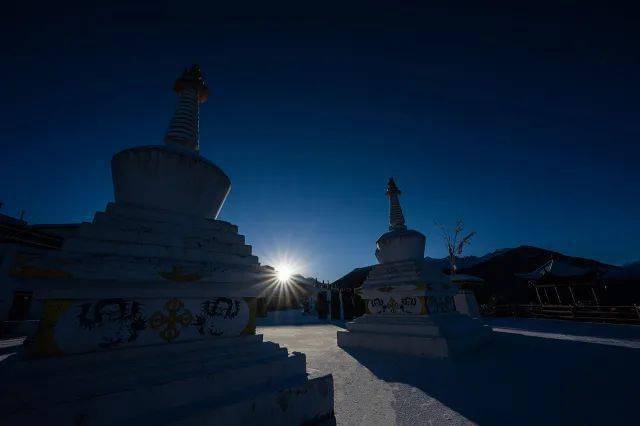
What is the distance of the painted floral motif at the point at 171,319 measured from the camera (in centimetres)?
253

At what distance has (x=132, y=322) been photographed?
2.41 metres

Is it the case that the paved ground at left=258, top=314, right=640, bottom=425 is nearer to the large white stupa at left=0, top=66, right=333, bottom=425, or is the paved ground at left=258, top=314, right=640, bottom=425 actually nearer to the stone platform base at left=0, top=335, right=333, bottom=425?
the stone platform base at left=0, top=335, right=333, bottom=425

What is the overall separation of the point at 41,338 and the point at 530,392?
5.64 m

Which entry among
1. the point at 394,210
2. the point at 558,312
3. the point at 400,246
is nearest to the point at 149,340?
the point at 400,246

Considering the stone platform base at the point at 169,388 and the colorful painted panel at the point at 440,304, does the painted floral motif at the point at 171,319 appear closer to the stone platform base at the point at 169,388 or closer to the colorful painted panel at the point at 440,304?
the stone platform base at the point at 169,388

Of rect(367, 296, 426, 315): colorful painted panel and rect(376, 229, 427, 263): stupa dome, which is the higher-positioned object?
rect(376, 229, 427, 263): stupa dome

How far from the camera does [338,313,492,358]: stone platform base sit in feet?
18.9

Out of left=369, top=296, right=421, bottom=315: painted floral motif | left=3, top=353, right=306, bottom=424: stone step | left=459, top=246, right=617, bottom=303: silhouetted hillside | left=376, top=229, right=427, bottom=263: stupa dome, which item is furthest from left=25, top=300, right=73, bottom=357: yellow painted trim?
left=459, top=246, right=617, bottom=303: silhouetted hillside

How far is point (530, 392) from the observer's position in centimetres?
353

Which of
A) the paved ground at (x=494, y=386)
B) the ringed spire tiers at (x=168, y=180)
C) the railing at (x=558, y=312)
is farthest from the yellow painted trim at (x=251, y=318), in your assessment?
the railing at (x=558, y=312)

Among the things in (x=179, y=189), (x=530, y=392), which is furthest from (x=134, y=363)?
(x=530, y=392)

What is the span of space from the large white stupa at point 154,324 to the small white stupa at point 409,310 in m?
4.11

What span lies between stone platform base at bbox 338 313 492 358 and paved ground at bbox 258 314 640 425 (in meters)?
0.36

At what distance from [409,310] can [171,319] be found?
6023 mm
